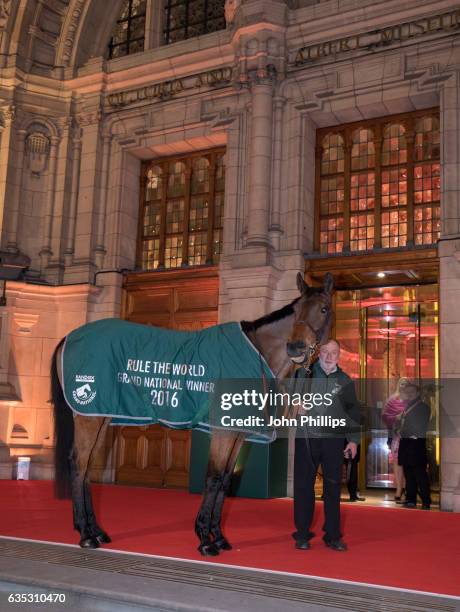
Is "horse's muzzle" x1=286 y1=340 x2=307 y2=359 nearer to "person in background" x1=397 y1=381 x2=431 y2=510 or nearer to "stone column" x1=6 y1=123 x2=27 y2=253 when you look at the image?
"person in background" x1=397 y1=381 x2=431 y2=510

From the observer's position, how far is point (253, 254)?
12.1 m

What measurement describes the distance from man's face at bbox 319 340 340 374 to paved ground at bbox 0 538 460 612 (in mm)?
2162

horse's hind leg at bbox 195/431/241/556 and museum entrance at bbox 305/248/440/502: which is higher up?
museum entrance at bbox 305/248/440/502

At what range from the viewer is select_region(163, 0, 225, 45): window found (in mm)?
14477

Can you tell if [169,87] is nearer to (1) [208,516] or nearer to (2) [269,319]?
(2) [269,319]

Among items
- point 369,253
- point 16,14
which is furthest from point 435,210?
point 16,14

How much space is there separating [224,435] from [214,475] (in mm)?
371

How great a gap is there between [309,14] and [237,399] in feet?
29.3

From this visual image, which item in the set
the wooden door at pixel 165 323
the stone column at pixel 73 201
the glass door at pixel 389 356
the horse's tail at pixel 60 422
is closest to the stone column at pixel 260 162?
the wooden door at pixel 165 323

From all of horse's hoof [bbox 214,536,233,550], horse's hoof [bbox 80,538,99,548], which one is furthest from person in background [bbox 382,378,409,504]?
horse's hoof [bbox 80,538,99,548]

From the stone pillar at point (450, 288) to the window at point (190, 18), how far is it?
545cm

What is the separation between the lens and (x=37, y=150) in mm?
15062

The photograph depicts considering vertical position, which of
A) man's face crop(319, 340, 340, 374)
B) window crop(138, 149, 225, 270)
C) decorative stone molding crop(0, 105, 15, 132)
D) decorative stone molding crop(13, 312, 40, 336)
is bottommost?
man's face crop(319, 340, 340, 374)
